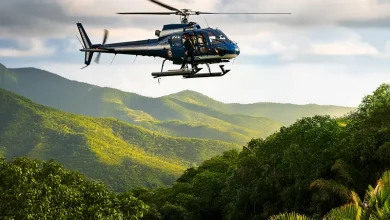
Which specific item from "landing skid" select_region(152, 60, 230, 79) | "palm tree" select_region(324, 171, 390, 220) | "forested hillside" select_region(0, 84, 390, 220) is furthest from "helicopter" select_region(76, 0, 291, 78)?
"palm tree" select_region(324, 171, 390, 220)

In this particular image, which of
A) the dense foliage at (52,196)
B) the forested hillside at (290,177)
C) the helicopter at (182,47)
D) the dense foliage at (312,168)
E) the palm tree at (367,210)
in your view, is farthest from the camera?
the dense foliage at (312,168)

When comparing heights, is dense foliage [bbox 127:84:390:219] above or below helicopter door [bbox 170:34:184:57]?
below

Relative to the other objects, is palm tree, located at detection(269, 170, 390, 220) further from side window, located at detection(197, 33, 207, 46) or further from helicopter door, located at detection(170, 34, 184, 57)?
helicopter door, located at detection(170, 34, 184, 57)

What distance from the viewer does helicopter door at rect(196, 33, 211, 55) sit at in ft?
104

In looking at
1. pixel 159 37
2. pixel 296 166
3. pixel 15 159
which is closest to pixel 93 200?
pixel 15 159

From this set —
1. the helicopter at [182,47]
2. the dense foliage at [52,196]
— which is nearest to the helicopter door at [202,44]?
the helicopter at [182,47]

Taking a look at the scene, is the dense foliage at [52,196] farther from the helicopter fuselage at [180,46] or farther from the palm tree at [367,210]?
the palm tree at [367,210]

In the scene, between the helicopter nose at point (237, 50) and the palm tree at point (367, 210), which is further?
the helicopter nose at point (237, 50)

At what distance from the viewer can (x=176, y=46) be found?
109 ft

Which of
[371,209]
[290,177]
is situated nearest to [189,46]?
[290,177]

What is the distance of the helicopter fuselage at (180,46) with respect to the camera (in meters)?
31.4

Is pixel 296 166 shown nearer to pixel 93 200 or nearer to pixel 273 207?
pixel 273 207

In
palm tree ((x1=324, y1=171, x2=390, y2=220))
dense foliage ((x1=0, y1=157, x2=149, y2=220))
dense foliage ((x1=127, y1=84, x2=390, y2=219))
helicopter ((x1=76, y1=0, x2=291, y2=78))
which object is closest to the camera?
palm tree ((x1=324, y1=171, x2=390, y2=220))

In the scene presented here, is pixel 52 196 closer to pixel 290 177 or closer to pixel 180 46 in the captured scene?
pixel 180 46
